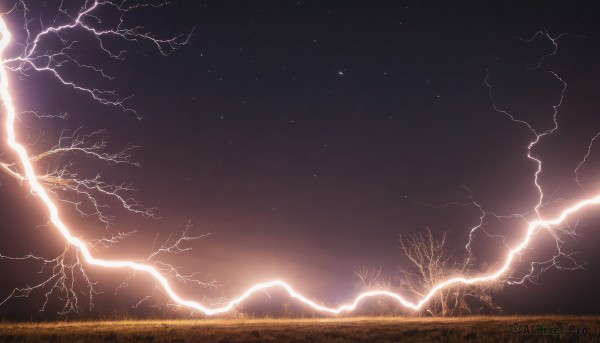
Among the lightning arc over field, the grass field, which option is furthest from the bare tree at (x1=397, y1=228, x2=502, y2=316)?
the grass field

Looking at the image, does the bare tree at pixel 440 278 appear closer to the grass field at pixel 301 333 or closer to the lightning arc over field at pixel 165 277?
the lightning arc over field at pixel 165 277

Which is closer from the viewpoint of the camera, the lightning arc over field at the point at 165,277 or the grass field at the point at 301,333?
the grass field at the point at 301,333

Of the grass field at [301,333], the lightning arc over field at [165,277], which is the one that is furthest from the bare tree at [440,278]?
the grass field at [301,333]

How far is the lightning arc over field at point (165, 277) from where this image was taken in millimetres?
9859

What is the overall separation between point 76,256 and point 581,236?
52.9ft

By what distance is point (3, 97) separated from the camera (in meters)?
9.76

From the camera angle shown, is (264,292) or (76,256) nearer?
(76,256)

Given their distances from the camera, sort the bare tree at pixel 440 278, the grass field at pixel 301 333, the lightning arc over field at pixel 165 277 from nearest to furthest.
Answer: the grass field at pixel 301 333 → the lightning arc over field at pixel 165 277 → the bare tree at pixel 440 278

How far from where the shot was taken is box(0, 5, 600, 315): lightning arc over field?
986 centimetres

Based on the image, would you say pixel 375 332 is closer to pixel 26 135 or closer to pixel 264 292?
pixel 264 292

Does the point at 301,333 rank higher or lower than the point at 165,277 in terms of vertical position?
lower

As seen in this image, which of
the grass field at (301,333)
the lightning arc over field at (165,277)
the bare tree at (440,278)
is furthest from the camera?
the bare tree at (440,278)

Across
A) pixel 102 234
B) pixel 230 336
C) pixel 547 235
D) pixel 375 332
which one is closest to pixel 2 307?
pixel 102 234

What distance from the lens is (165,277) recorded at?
12.1 metres
